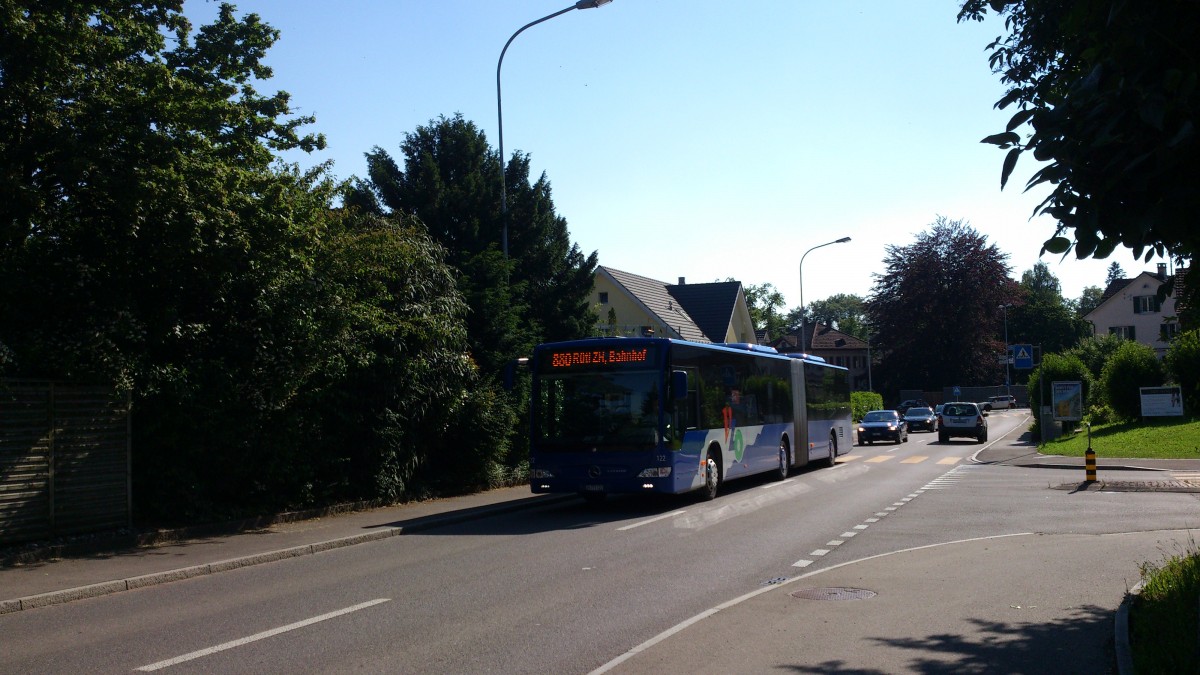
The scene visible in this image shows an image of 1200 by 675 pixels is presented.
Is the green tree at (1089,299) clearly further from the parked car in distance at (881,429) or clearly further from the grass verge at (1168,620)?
the grass verge at (1168,620)

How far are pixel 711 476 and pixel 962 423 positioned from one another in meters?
26.6

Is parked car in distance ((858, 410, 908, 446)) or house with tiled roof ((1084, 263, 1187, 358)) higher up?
house with tiled roof ((1084, 263, 1187, 358))

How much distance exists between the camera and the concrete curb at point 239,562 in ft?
32.1

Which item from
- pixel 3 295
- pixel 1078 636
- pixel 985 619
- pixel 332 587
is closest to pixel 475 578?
pixel 332 587

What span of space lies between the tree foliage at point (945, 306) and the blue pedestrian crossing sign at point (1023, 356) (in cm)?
3990

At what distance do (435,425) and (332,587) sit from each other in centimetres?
930

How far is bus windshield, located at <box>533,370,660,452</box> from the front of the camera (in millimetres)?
17547

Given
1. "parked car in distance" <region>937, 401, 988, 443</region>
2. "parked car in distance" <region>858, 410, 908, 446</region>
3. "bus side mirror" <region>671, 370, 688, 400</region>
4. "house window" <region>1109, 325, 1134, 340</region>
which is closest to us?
"bus side mirror" <region>671, 370, 688, 400</region>

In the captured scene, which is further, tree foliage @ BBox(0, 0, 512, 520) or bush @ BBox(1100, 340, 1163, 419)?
bush @ BBox(1100, 340, 1163, 419)

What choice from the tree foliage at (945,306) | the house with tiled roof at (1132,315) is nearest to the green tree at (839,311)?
the house with tiled roof at (1132,315)

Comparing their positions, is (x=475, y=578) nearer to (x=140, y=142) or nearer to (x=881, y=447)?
(x=140, y=142)

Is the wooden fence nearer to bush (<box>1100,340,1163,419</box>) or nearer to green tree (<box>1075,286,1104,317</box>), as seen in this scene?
bush (<box>1100,340,1163,419</box>)

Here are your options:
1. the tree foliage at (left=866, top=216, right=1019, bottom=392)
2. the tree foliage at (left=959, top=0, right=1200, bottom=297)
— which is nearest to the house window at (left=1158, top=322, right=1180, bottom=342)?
the tree foliage at (left=959, top=0, right=1200, bottom=297)

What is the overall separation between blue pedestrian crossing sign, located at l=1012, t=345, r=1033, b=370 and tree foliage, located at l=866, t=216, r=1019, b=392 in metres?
39.9
